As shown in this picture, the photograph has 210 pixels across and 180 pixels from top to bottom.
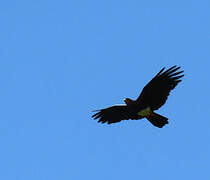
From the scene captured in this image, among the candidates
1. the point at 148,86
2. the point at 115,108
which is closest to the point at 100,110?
the point at 115,108

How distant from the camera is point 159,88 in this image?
2345 cm

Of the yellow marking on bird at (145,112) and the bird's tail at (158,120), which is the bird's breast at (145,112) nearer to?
the yellow marking on bird at (145,112)

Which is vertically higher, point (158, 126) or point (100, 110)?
point (100, 110)

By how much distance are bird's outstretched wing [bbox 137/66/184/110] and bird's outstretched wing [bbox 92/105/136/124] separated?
994 millimetres

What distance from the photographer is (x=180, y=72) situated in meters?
23.4

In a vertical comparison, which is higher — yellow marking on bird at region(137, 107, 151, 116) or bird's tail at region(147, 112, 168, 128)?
yellow marking on bird at region(137, 107, 151, 116)

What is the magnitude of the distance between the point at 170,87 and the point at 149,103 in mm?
851

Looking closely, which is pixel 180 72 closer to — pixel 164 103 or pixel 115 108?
pixel 164 103

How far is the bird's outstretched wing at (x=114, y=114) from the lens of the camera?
80.6 ft

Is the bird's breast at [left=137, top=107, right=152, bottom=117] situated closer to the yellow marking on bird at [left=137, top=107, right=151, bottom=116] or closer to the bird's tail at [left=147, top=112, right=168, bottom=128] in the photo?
the yellow marking on bird at [left=137, top=107, right=151, bottom=116]

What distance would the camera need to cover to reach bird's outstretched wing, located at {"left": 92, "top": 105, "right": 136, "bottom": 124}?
2456 centimetres

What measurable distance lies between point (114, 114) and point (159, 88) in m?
2.17

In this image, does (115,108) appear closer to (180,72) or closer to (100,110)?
(100,110)

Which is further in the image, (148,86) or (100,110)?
(100,110)
